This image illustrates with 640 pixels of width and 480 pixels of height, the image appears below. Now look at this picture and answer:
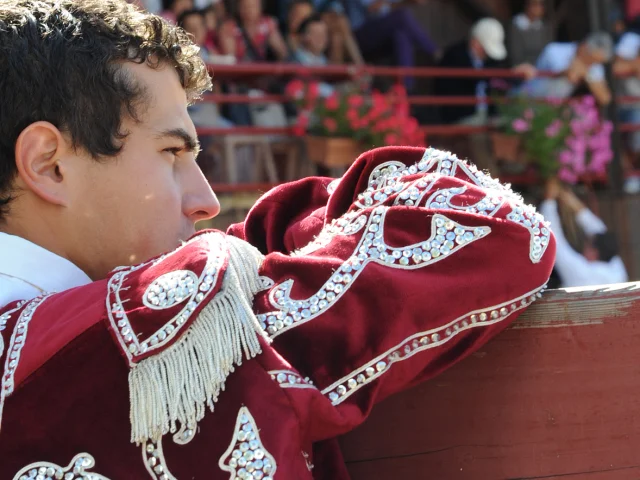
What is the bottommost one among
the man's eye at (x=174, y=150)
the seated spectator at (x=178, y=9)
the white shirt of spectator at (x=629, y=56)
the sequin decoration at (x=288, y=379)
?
the white shirt of spectator at (x=629, y=56)

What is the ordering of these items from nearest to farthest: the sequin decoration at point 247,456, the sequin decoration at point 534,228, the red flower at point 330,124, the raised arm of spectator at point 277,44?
the sequin decoration at point 247,456
the sequin decoration at point 534,228
the red flower at point 330,124
the raised arm of spectator at point 277,44

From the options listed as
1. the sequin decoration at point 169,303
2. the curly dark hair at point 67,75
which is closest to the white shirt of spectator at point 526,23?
the curly dark hair at point 67,75

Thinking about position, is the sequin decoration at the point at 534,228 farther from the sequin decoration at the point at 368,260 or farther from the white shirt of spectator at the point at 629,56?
the white shirt of spectator at the point at 629,56

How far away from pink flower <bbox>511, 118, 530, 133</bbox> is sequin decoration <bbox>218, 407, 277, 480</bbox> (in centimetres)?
618

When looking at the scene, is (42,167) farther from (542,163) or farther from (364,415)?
(542,163)

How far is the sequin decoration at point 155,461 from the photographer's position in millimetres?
1036

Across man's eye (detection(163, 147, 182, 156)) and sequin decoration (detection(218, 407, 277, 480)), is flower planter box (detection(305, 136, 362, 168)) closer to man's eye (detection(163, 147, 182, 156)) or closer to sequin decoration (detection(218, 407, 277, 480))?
man's eye (detection(163, 147, 182, 156))

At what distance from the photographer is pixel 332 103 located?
5.88 m

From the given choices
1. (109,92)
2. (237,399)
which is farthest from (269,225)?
(237,399)

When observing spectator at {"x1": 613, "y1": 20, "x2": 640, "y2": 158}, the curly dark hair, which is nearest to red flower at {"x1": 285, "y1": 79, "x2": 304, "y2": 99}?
spectator at {"x1": 613, "y1": 20, "x2": 640, "y2": 158}

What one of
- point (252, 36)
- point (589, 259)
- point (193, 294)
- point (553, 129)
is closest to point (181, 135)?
point (193, 294)

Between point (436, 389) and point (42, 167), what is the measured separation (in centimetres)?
67

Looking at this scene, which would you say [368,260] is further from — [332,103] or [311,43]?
[311,43]

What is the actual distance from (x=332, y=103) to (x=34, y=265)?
15.4 ft
